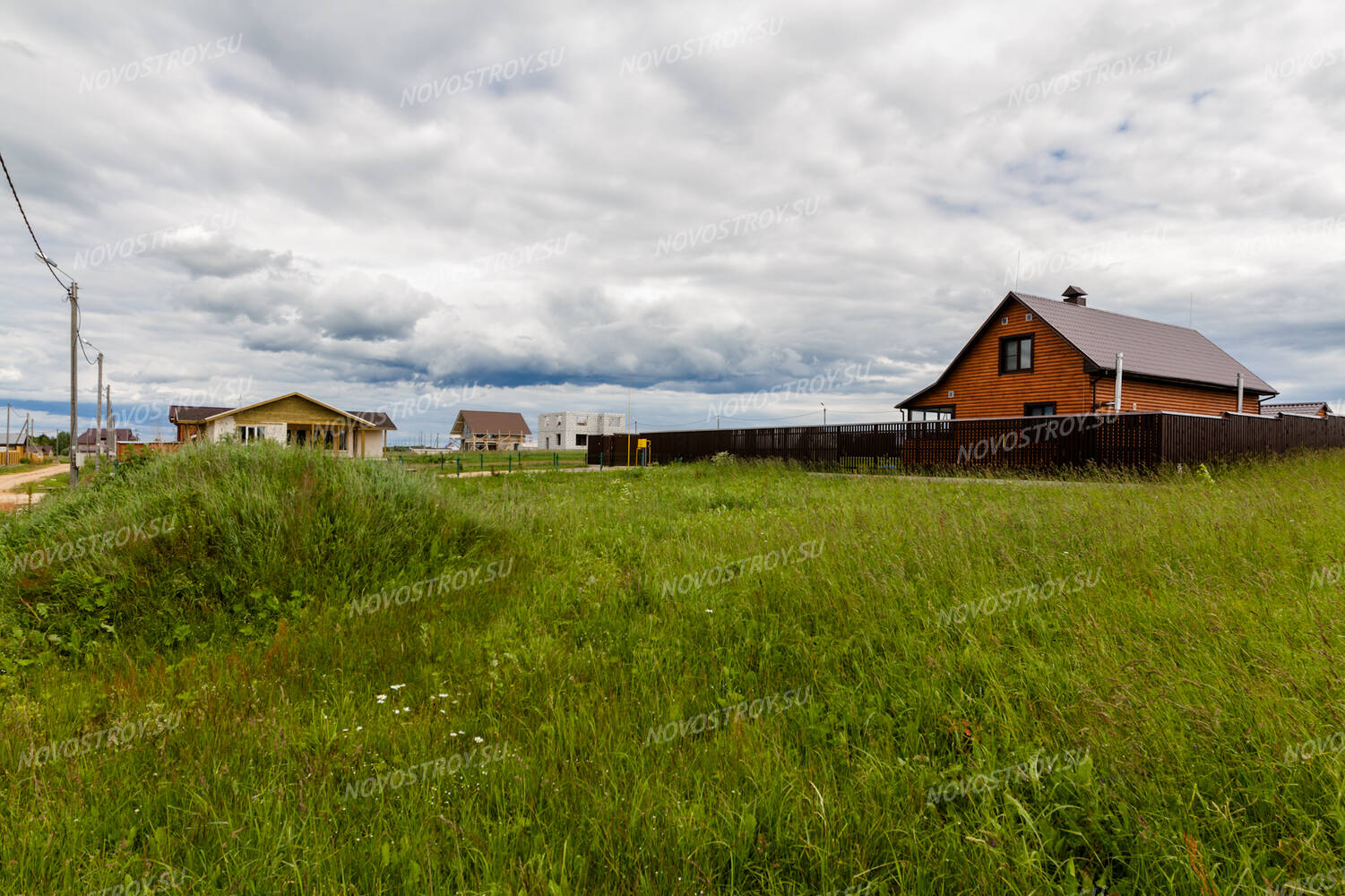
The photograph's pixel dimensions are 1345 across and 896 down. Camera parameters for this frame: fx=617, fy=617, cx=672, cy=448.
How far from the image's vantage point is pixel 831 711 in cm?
312

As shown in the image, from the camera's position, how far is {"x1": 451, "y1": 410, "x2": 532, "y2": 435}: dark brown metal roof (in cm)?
8881

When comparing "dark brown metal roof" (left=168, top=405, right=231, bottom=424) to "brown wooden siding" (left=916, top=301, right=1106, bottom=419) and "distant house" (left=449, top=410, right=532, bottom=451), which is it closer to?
"distant house" (left=449, top=410, right=532, bottom=451)

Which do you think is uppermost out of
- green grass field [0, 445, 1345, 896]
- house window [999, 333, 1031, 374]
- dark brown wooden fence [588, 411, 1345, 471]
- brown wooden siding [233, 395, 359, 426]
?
house window [999, 333, 1031, 374]

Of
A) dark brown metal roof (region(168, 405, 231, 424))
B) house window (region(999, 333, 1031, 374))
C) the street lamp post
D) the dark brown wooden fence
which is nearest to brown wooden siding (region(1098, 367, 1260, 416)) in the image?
house window (region(999, 333, 1031, 374))

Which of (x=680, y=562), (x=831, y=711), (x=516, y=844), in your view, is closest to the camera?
(x=516, y=844)

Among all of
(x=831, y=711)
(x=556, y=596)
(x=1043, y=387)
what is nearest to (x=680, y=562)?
(x=556, y=596)

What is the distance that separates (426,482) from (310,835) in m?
5.86

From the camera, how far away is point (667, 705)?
10.8 feet

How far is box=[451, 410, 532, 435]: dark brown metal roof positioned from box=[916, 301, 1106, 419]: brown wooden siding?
70.6 meters

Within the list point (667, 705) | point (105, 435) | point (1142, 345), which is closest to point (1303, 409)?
point (1142, 345)

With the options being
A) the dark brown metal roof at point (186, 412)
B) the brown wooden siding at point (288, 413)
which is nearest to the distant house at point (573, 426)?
the dark brown metal roof at point (186, 412)

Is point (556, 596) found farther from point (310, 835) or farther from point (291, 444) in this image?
point (291, 444)

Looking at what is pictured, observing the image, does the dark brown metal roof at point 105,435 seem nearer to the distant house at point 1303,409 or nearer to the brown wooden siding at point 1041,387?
the brown wooden siding at point 1041,387

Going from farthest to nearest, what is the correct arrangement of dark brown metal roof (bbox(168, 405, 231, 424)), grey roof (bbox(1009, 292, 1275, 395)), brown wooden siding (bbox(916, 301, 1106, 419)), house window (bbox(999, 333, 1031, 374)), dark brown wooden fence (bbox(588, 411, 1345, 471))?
dark brown metal roof (bbox(168, 405, 231, 424)), house window (bbox(999, 333, 1031, 374)), grey roof (bbox(1009, 292, 1275, 395)), brown wooden siding (bbox(916, 301, 1106, 419)), dark brown wooden fence (bbox(588, 411, 1345, 471))
